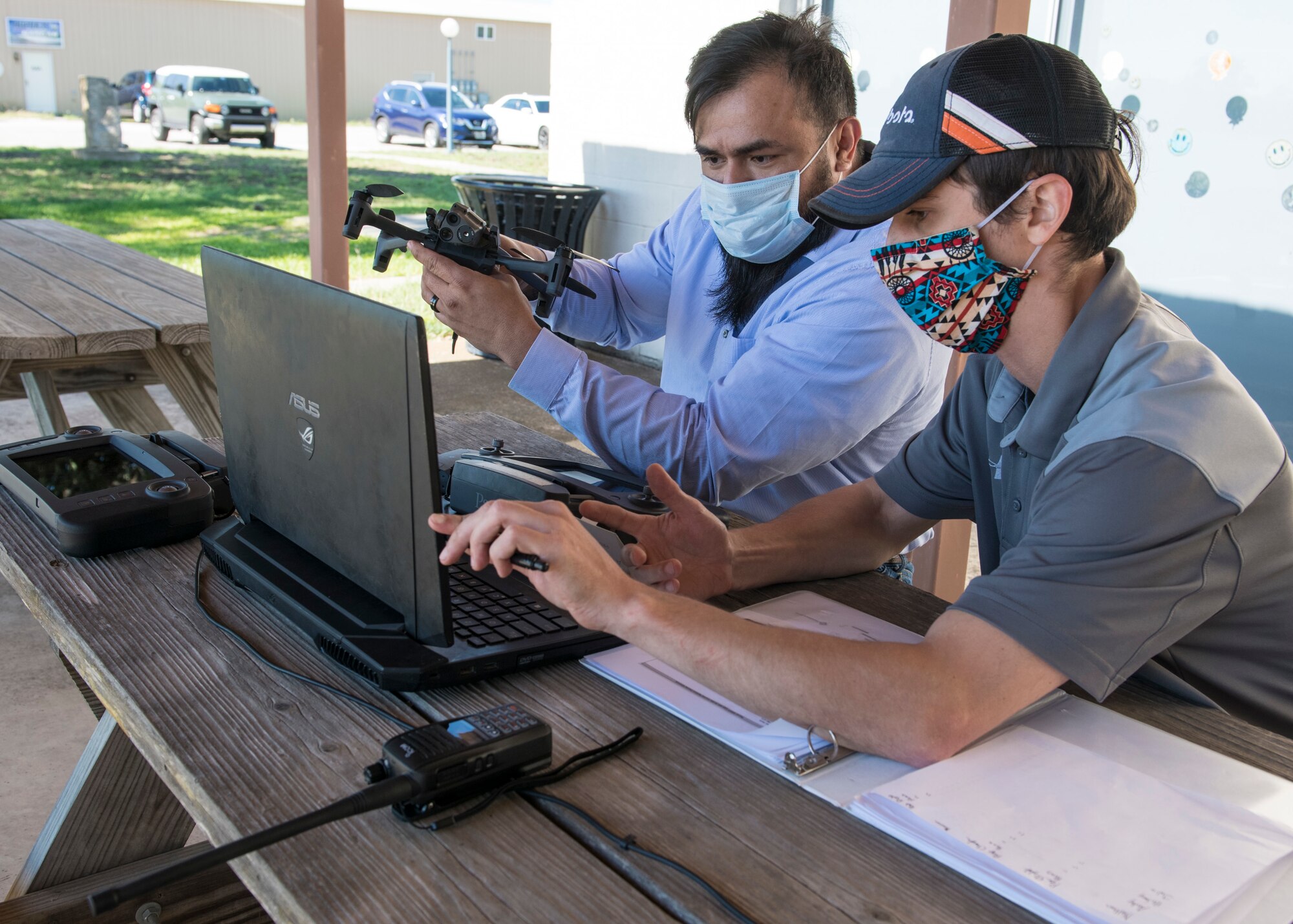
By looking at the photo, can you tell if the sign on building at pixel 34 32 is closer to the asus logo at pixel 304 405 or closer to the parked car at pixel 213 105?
the parked car at pixel 213 105

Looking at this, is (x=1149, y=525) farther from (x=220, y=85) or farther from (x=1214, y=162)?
(x=220, y=85)

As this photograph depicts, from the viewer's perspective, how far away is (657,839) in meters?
1.00

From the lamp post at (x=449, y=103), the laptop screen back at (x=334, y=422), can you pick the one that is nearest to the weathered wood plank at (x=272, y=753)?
the laptop screen back at (x=334, y=422)

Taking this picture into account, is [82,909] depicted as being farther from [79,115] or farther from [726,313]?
[79,115]

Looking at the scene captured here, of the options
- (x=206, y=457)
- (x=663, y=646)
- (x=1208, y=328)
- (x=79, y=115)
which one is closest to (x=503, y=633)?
(x=663, y=646)

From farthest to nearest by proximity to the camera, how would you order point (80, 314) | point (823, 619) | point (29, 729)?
1. point (80, 314)
2. point (29, 729)
3. point (823, 619)

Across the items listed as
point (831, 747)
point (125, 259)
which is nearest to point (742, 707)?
point (831, 747)

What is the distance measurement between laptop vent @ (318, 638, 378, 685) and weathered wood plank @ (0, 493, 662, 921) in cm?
1

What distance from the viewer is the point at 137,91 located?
69.8 ft

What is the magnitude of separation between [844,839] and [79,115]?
85.5 feet

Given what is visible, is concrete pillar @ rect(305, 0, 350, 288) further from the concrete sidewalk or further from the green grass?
the green grass

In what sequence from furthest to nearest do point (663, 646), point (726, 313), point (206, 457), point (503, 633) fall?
1. point (726, 313)
2. point (206, 457)
3. point (503, 633)
4. point (663, 646)

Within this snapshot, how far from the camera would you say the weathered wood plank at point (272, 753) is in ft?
3.01

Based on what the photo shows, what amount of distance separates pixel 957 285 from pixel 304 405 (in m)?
0.81
